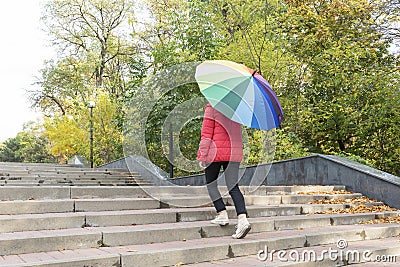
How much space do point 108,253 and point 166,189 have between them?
3262 millimetres

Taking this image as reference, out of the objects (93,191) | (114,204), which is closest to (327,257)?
(114,204)

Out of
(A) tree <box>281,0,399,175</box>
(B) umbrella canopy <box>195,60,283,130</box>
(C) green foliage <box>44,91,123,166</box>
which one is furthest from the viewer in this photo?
(C) green foliage <box>44,91,123,166</box>

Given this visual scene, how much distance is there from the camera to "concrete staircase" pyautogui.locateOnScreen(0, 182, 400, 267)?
4.36 metres

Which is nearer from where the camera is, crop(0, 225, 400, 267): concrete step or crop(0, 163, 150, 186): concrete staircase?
crop(0, 225, 400, 267): concrete step

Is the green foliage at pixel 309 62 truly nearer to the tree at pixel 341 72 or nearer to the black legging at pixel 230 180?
the tree at pixel 341 72

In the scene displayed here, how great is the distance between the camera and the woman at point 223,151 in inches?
207

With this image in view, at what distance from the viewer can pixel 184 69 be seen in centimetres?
810

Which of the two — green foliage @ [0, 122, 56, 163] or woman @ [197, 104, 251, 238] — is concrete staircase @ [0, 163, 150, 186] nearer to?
woman @ [197, 104, 251, 238]

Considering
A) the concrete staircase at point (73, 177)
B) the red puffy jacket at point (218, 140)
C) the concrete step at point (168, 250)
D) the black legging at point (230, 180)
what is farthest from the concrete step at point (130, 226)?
the concrete staircase at point (73, 177)

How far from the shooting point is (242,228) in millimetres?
5344

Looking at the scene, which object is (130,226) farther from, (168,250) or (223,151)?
(223,151)

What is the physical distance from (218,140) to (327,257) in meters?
1.86

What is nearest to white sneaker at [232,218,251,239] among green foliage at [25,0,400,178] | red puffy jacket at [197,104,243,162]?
red puffy jacket at [197,104,243,162]

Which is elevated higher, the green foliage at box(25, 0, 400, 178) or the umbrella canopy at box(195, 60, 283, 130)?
the green foliage at box(25, 0, 400, 178)
